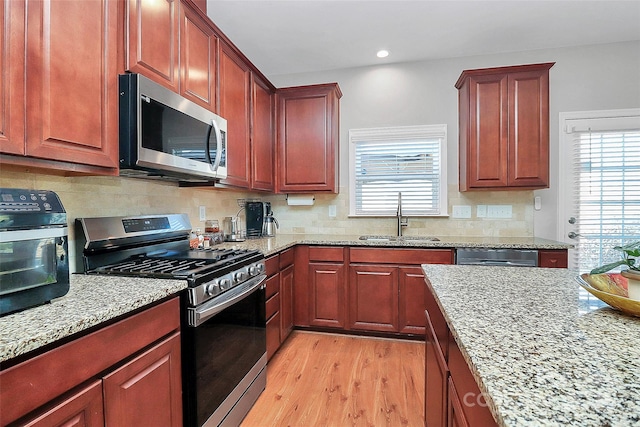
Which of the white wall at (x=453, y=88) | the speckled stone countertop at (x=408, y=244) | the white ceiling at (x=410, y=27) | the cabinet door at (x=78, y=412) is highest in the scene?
the white ceiling at (x=410, y=27)

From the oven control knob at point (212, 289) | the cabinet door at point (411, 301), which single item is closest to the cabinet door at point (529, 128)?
the cabinet door at point (411, 301)

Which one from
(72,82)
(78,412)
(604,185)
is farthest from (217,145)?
(604,185)

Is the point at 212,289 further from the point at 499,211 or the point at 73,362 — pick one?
the point at 499,211

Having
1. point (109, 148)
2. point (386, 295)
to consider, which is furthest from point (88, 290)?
point (386, 295)

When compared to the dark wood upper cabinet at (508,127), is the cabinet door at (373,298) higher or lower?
lower

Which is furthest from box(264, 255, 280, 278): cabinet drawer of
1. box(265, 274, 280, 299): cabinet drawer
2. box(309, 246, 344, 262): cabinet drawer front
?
box(309, 246, 344, 262): cabinet drawer front

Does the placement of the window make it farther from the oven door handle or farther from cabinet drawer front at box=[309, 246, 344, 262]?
the oven door handle

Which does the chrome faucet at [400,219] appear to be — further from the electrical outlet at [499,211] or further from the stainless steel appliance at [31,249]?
the stainless steel appliance at [31,249]

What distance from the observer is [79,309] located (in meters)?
0.92

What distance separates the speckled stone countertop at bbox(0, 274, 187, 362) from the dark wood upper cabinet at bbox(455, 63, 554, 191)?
2.61 meters

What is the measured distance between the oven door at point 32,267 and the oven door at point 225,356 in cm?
44

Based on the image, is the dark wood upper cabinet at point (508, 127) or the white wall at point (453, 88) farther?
the white wall at point (453, 88)

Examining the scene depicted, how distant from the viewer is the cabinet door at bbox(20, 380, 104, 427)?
774 millimetres

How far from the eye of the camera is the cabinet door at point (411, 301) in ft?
8.61
